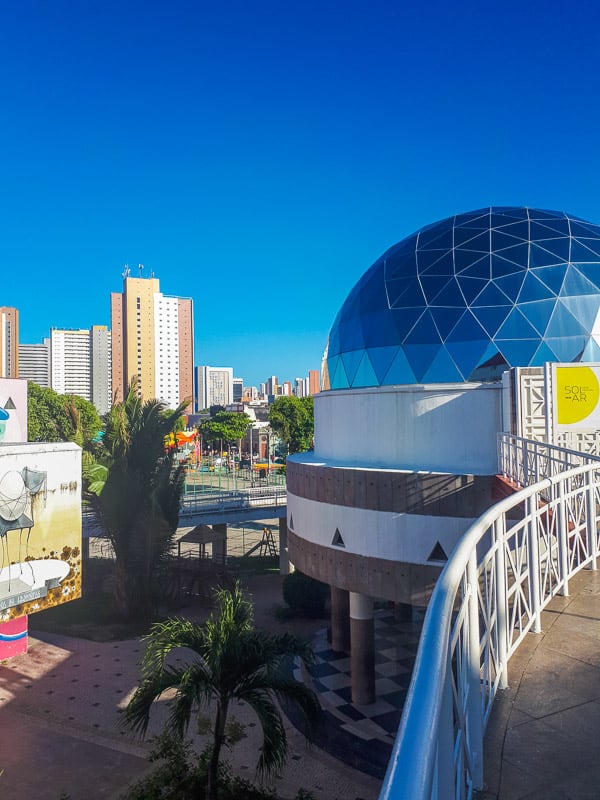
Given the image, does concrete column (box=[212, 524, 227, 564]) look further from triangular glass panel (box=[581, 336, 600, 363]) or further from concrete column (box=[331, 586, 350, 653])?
triangular glass panel (box=[581, 336, 600, 363])

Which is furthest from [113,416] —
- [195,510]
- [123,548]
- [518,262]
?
[518,262]

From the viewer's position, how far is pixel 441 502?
14.9m

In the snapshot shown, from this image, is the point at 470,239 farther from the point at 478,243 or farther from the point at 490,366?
the point at 490,366

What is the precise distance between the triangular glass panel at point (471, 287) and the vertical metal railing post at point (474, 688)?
1546cm

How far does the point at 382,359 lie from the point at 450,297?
2670 mm

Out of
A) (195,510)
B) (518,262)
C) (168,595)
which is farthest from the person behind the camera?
(195,510)

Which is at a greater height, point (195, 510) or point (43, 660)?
point (195, 510)

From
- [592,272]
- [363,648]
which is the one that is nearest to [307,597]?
[363,648]

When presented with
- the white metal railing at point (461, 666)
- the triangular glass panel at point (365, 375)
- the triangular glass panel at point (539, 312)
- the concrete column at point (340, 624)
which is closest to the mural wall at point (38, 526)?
the concrete column at point (340, 624)

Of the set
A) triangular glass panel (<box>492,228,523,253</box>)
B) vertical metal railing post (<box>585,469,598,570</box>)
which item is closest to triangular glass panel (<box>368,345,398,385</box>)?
triangular glass panel (<box>492,228,523,253</box>)

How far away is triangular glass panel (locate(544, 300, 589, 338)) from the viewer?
56.2 ft

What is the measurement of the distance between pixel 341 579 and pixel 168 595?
Result: 12.9m

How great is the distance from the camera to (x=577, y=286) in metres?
17.7

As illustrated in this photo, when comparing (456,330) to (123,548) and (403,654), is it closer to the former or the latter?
(403,654)
